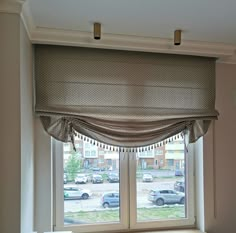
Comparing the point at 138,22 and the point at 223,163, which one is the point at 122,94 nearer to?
the point at 138,22

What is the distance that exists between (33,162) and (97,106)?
2.35 feet

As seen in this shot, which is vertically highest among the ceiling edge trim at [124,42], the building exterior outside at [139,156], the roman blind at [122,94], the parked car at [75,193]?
the ceiling edge trim at [124,42]

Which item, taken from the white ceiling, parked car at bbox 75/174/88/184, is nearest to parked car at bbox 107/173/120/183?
parked car at bbox 75/174/88/184

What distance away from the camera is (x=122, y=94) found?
3045 millimetres

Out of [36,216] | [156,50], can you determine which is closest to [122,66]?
[156,50]

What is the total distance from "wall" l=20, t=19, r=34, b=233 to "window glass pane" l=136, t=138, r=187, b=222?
105 cm

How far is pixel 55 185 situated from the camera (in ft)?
9.93

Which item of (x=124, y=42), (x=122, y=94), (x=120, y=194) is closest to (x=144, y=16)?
(x=124, y=42)

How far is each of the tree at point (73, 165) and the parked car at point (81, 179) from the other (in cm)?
4

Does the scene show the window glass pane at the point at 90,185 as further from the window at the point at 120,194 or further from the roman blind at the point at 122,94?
the roman blind at the point at 122,94

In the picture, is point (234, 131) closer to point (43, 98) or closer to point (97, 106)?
point (97, 106)

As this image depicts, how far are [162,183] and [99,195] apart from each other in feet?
2.05

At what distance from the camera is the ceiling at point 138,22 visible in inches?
86.8
